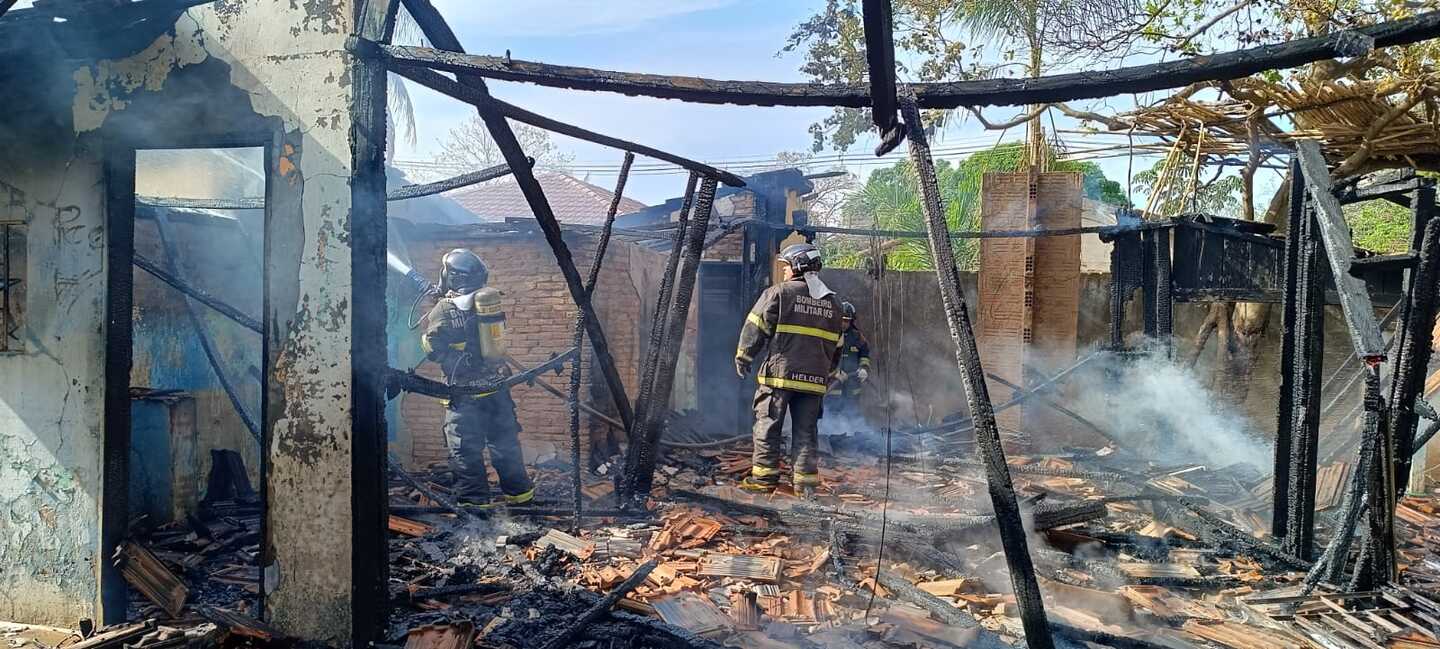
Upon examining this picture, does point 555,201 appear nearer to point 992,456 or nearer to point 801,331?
point 801,331

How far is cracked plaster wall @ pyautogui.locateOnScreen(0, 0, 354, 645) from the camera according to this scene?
367 centimetres

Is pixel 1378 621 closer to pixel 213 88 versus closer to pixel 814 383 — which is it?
pixel 814 383

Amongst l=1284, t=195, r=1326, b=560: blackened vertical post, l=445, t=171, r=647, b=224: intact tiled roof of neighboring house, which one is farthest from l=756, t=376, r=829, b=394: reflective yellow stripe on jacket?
l=445, t=171, r=647, b=224: intact tiled roof of neighboring house

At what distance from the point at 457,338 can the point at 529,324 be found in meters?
2.24

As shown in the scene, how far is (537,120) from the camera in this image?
14.4ft

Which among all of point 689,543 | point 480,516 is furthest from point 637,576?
point 480,516

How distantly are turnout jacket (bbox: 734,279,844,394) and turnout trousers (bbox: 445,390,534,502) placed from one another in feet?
7.33

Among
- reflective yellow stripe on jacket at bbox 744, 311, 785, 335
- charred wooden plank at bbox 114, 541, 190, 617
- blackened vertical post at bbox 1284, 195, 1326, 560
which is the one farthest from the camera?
reflective yellow stripe on jacket at bbox 744, 311, 785, 335

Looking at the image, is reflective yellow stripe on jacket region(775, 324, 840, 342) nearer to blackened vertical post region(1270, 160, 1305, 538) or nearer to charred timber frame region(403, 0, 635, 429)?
charred timber frame region(403, 0, 635, 429)

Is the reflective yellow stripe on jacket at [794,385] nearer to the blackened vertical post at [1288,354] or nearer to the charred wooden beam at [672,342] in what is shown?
the charred wooden beam at [672,342]

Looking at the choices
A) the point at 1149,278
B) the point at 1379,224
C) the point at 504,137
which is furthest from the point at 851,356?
the point at 1379,224

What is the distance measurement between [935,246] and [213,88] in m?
3.49

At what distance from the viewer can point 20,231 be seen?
13.4ft

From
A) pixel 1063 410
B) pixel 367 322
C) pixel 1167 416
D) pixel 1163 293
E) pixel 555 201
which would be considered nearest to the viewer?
pixel 367 322
